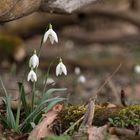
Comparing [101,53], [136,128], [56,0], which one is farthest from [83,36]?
[136,128]

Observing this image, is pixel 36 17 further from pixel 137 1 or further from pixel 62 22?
pixel 137 1

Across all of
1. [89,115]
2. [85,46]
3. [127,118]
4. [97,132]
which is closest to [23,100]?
[89,115]

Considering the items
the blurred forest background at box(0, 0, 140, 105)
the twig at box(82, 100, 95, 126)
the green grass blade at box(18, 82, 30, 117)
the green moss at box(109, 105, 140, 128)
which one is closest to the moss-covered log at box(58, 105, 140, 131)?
the green moss at box(109, 105, 140, 128)

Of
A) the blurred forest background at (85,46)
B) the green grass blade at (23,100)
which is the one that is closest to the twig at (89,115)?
the green grass blade at (23,100)

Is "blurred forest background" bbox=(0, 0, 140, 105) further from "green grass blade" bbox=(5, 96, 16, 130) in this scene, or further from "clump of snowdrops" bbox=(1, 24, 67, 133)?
"green grass blade" bbox=(5, 96, 16, 130)

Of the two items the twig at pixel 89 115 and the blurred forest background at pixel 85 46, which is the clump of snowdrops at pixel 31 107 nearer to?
the twig at pixel 89 115

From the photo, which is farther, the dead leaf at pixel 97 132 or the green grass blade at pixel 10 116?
the green grass blade at pixel 10 116
